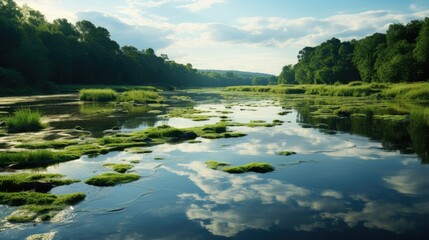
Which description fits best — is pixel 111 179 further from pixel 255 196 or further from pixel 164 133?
pixel 164 133

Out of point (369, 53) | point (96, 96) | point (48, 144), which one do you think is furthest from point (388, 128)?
point (369, 53)

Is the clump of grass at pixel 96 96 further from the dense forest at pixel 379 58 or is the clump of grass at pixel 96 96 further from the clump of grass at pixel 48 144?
the dense forest at pixel 379 58

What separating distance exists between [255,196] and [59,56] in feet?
362

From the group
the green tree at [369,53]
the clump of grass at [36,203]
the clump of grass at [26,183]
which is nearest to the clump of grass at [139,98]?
the clump of grass at [26,183]

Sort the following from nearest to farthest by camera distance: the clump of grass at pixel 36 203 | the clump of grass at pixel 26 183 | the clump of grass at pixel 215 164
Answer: the clump of grass at pixel 36 203 → the clump of grass at pixel 26 183 → the clump of grass at pixel 215 164

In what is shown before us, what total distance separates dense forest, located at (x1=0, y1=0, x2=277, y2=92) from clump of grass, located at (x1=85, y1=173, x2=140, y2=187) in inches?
2952

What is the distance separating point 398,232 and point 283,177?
6.03 metres

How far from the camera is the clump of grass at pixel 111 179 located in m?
14.4

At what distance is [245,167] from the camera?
1692 centimetres

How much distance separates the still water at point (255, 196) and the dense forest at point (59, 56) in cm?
7465

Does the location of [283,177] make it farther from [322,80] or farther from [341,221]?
[322,80]

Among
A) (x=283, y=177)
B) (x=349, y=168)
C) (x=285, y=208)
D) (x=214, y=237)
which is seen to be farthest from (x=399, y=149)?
(x=214, y=237)

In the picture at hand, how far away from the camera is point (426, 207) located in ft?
39.0

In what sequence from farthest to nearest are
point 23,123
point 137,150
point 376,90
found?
point 376,90
point 23,123
point 137,150
